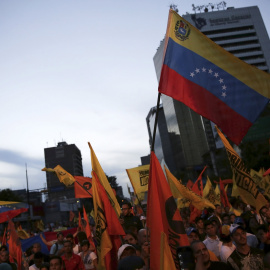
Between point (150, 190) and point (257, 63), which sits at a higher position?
point (257, 63)

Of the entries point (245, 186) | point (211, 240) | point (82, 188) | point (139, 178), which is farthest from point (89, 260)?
point (139, 178)

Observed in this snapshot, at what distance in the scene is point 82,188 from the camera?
1088cm

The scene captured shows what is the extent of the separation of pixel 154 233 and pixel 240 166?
10.1 ft

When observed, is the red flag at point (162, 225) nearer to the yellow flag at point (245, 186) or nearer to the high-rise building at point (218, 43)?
the yellow flag at point (245, 186)

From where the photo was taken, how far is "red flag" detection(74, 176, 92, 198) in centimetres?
1066

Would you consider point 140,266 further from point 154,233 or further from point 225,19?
point 225,19

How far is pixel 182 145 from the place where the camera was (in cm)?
11625

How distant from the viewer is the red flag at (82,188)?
10.7 meters

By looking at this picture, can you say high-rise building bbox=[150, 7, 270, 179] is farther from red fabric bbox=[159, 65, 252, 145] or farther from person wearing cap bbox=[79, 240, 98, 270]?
red fabric bbox=[159, 65, 252, 145]

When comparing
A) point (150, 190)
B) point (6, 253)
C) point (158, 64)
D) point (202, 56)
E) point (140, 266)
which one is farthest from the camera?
point (158, 64)

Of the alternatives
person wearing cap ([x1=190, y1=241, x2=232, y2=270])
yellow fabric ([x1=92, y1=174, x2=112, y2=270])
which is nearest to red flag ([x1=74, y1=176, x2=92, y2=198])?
yellow fabric ([x1=92, y1=174, x2=112, y2=270])

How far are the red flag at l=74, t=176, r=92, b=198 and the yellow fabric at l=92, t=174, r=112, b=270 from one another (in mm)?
4640

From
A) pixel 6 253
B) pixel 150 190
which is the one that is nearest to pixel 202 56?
pixel 150 190

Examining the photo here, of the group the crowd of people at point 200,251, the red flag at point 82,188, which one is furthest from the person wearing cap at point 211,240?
the red flag at point 82,188
